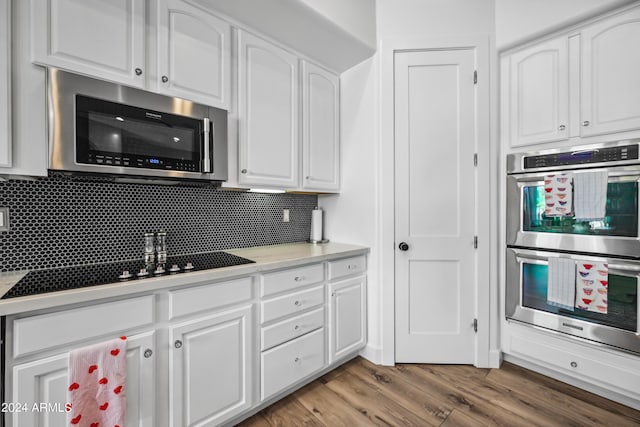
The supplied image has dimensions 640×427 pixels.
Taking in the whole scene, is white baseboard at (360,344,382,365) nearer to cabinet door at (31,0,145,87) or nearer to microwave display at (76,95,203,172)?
microwave display at (76,95,203,172)

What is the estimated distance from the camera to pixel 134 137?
138 centimetres

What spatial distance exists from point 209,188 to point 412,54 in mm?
1846

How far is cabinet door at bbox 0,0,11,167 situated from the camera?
1085mm

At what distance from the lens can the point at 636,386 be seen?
64.5 inches

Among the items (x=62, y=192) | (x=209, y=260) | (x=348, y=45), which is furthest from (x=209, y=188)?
(x=348, y=45)

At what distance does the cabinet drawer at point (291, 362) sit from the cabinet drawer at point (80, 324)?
2.43 feet

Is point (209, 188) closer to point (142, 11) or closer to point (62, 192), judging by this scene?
point (62, 192)

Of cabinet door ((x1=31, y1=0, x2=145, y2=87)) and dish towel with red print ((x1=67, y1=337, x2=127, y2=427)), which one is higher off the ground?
cabinet door ((x1=31, y1=0, x2=145, y2=87))

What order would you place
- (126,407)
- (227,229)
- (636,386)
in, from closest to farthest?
(126,407) → (636,386) → (227,229)

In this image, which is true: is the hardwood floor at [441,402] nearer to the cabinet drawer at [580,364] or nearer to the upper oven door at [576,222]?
the cabinet drawer at [580,364]

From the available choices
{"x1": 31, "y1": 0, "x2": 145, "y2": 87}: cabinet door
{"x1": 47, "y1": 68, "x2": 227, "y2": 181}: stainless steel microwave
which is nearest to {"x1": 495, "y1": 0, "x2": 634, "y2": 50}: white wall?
{"x1": 47, "y1": 68, "x2": 227, "y2": 181}: stainless steel microwave

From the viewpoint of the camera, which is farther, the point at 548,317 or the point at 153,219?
the point at 548,317

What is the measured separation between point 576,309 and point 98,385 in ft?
8.75

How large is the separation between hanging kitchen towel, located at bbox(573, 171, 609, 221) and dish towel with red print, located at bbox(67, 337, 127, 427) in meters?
2.63
